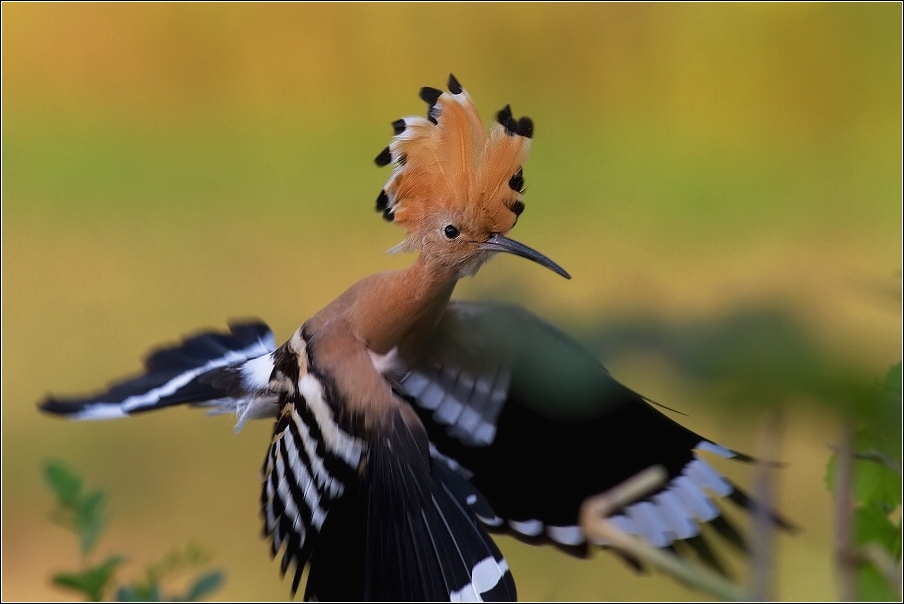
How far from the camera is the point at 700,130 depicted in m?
2.66

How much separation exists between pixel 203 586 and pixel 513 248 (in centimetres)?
45

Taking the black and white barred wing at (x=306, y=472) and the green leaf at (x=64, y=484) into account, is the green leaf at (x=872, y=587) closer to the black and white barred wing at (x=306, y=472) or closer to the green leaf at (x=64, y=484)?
the green leaf at (x=64, y=484)

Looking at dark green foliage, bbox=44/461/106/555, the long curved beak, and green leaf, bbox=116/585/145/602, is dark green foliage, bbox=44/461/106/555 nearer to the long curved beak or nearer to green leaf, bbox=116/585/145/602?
green leaf, bbox=116/585/145/602

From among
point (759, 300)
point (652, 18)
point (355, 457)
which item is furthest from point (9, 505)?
point (759, 300)

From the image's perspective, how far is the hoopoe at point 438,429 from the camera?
0.92 meters

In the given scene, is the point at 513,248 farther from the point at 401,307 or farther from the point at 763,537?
the point at 763,537

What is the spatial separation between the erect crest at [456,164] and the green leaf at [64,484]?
44cm

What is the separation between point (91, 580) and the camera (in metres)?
0.53

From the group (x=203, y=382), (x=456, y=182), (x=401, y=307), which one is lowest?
(x=203, y=382)

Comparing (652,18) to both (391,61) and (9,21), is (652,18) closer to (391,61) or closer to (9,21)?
(391,61)

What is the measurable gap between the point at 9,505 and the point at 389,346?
1640 millimetres

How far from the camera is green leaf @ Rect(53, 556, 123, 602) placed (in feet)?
1.71

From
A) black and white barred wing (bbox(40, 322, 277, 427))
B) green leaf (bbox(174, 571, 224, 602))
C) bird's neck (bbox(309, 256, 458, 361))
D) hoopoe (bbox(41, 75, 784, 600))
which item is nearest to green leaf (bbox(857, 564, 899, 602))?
green leaf (bbox(174, 571, 224, 602))

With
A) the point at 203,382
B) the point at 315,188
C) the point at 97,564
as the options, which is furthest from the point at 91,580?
the point at 315,188
